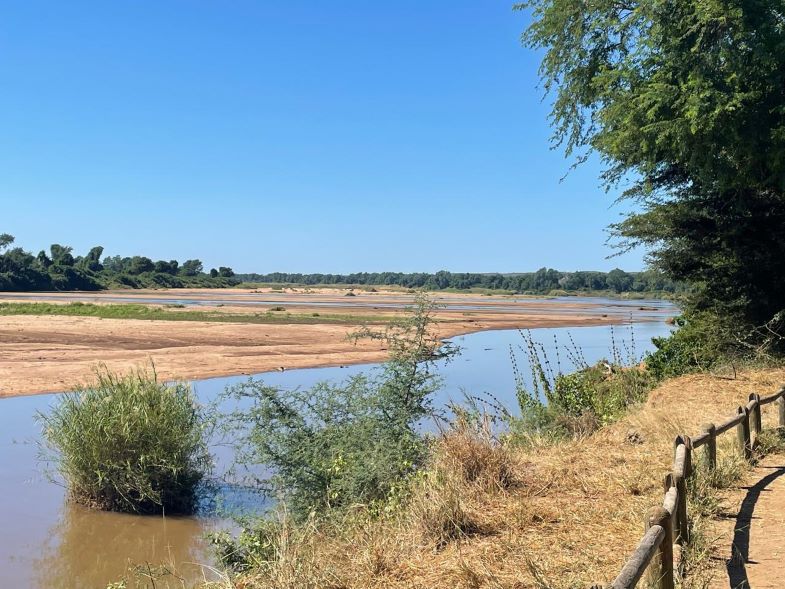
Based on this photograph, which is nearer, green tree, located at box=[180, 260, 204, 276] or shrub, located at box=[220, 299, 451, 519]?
shrub, located at box=[220, 299, 451, 519]

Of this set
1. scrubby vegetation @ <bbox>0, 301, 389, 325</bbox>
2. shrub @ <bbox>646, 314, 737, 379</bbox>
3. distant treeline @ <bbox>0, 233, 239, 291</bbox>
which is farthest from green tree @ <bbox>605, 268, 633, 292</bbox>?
shrub @ <bbox>646, 314, 737, 379</bbox>

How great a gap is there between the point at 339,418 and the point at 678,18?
30.3ft

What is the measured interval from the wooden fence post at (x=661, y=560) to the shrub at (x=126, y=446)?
9.07 m

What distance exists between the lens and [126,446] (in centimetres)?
1198

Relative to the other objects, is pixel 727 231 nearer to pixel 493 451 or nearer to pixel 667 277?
pixel 667 277

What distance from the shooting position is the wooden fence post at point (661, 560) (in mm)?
4781

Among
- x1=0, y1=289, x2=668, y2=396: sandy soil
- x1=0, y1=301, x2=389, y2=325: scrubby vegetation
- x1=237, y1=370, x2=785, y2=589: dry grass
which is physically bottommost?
x1=0, y1=289, x2=668, y2=396: sandy soil

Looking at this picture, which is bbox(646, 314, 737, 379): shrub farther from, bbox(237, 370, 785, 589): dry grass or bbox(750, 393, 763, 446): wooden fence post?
bbox(237, 370, 785, 589): dry grass

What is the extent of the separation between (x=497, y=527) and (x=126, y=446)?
7.49 m

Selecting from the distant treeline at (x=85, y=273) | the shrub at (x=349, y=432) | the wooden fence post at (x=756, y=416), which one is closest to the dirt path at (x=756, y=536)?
the wooden fence post at (x=756, y=416)

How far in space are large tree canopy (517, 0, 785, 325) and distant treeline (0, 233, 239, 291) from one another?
120936 millimetres

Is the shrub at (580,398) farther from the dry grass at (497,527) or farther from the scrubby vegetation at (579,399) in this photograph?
the dry grass at (497,527)

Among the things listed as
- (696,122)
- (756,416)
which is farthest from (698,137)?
(756,416)

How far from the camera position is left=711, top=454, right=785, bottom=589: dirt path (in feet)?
17.8
